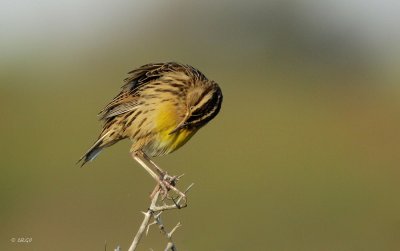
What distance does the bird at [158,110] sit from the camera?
687cm

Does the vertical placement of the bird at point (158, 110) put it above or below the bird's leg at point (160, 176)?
above

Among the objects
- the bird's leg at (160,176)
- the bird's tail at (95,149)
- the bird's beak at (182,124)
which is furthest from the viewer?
the bird's tail at (95,149)

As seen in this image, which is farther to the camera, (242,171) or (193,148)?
(193,148)

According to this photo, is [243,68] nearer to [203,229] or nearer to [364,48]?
[364,48]

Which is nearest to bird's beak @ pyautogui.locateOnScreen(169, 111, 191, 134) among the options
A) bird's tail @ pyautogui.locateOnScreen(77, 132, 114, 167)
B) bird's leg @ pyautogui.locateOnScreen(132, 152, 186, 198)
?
bird's leg @ pyautogui.locateOnScreen(132, 152, 186, 198)

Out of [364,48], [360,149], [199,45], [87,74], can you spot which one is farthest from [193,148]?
[364,48]

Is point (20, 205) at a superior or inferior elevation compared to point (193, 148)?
inferior

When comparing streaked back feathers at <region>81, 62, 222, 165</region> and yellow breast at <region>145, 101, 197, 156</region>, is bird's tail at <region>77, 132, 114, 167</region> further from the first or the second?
yellow breast at <region>145, 101, 197, 156</region>

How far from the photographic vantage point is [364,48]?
29.5m

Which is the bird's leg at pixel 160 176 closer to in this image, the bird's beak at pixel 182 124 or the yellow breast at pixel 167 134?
the yellow breast at pixel 167 134

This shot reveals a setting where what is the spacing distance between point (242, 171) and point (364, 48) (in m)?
14.7

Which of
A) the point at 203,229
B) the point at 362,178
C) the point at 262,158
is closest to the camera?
the point at 203,229

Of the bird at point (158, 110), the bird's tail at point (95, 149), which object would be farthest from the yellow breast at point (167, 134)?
the bird's tail at point (95, 149)

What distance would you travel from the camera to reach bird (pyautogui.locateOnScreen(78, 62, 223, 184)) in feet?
22.5
